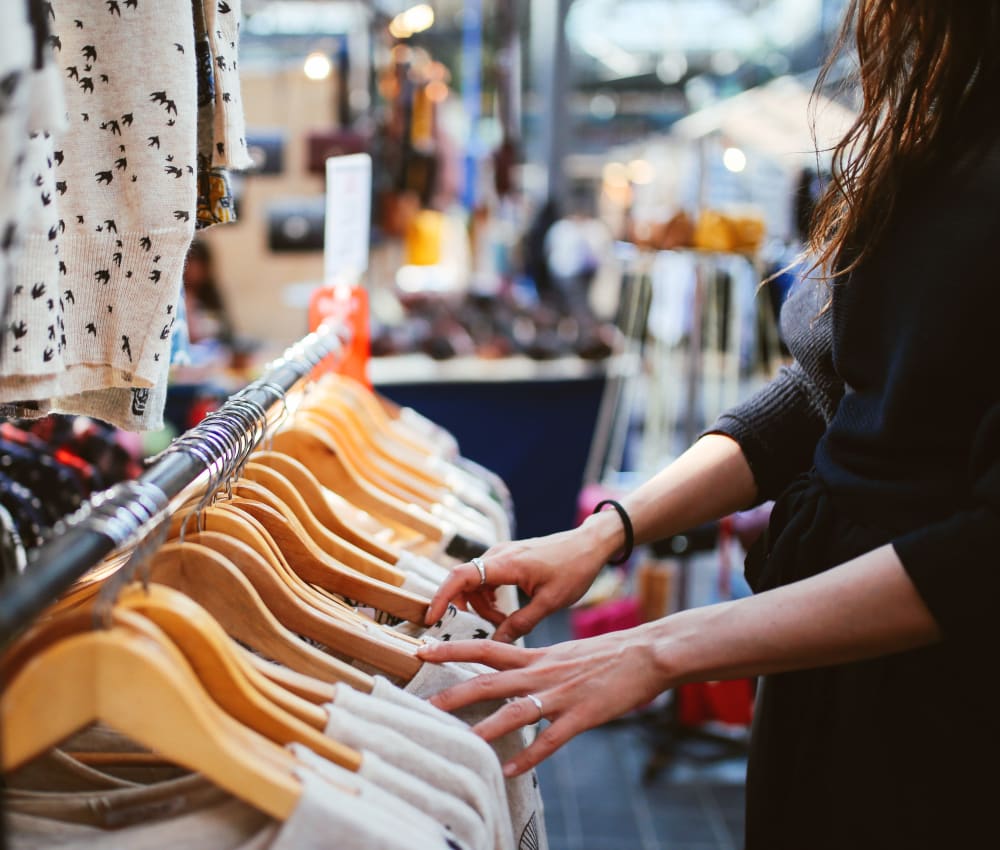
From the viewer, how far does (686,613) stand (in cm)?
92

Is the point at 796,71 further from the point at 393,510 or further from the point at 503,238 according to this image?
the point at 393,510

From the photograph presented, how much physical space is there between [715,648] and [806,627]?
0.08 m

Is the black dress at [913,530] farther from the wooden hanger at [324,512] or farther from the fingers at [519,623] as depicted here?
the wooden hanger at [324,512]

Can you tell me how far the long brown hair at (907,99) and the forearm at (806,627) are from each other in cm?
31

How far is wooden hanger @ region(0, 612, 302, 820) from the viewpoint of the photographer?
2.14 ft

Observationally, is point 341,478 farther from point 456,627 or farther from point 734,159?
point 734,159

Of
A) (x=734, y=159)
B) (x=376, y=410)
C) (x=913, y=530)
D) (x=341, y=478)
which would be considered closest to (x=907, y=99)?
(x=913, y=530)

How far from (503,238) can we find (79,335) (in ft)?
33.7

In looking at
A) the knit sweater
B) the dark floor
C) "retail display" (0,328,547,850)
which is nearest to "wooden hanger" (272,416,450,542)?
"retail display" (0,328,547,850)

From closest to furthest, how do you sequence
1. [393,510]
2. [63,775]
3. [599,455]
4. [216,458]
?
[63,775] → [216,458] → [393,510] → [599,455]

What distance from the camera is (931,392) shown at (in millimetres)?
888

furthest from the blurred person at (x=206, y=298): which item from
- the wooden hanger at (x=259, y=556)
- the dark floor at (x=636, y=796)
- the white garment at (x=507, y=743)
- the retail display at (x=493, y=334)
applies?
the white garment at (x=507, y=743)

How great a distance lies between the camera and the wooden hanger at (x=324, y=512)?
120 centimetres

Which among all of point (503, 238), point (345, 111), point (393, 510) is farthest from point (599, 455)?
point (503, 238)
